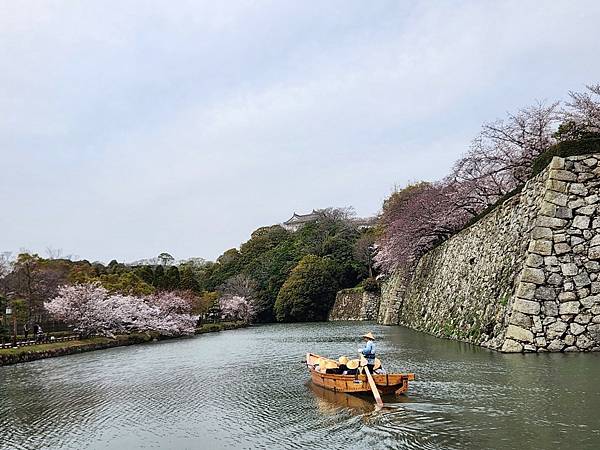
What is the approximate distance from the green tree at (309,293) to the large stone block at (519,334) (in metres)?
35.9

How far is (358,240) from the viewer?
53.2 metres

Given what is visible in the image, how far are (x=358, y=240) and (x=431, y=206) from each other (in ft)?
81.8

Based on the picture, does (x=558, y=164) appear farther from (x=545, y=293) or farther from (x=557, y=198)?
(x=545, y=293)

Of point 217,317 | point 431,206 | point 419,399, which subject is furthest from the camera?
point 217,317

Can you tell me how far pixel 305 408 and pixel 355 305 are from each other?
37.4 m

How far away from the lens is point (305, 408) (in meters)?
10.1

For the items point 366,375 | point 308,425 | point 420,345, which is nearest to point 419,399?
point 366,375

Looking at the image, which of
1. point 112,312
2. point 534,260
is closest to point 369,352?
point 534,260

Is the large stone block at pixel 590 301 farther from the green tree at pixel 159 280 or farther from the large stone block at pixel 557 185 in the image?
the green tree at pixel 159 280

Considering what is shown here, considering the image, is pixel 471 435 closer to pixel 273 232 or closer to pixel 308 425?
pixel 308 425

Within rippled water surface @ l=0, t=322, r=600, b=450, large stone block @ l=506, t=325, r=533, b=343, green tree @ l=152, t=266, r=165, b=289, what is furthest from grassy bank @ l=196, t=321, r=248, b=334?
large stone block @ l=506, t=325, r=533, b=343

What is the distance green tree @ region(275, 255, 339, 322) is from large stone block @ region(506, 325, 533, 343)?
35.9 m

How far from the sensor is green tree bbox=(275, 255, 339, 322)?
164 feet

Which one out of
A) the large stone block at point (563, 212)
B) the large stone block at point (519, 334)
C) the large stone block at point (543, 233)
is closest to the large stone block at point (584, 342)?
the large stone block at point (519, 334)
